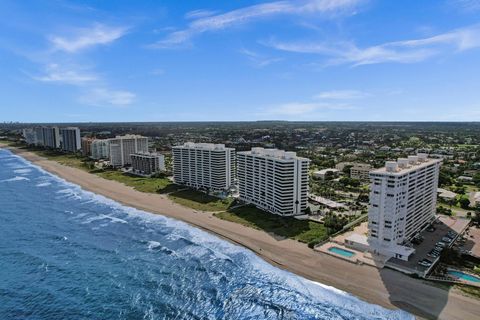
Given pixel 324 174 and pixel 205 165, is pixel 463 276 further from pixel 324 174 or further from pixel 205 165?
pixel 324 174

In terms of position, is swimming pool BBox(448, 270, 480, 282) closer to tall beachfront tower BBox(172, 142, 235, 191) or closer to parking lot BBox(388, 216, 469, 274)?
parking lot BBox(388, 216, 469, 274)

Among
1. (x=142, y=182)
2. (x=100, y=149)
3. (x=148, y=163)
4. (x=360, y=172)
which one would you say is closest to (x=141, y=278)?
(x=142, y=182)

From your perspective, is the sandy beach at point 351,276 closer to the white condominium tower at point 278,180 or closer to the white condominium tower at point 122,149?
the white condominium tower at point 278,180

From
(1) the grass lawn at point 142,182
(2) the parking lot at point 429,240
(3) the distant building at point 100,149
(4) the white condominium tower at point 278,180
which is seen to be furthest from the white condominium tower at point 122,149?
(2) the parking lot at point 429,240

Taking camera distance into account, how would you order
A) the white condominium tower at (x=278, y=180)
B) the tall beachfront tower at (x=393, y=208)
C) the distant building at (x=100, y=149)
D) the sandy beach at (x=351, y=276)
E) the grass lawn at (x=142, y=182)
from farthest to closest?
1. the distant building at (x=100, y=149)
2. the grass lawn at (x=142, y=182)
3. the white condominium tower at (x=278, y=180)
4. the tall beachfront tower at (x=393, y=208)
5. the sandy beach at (x=351, y=276)

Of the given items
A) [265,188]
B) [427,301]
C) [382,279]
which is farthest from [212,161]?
[427,301]

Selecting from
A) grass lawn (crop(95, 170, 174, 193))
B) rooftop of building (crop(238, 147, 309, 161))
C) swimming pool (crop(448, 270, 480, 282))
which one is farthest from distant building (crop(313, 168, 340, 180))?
swimming pool (crop(448, 270, 480, 282))

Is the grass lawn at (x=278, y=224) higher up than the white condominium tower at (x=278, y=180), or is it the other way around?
the white condominium tower at (x=278, y=180)
